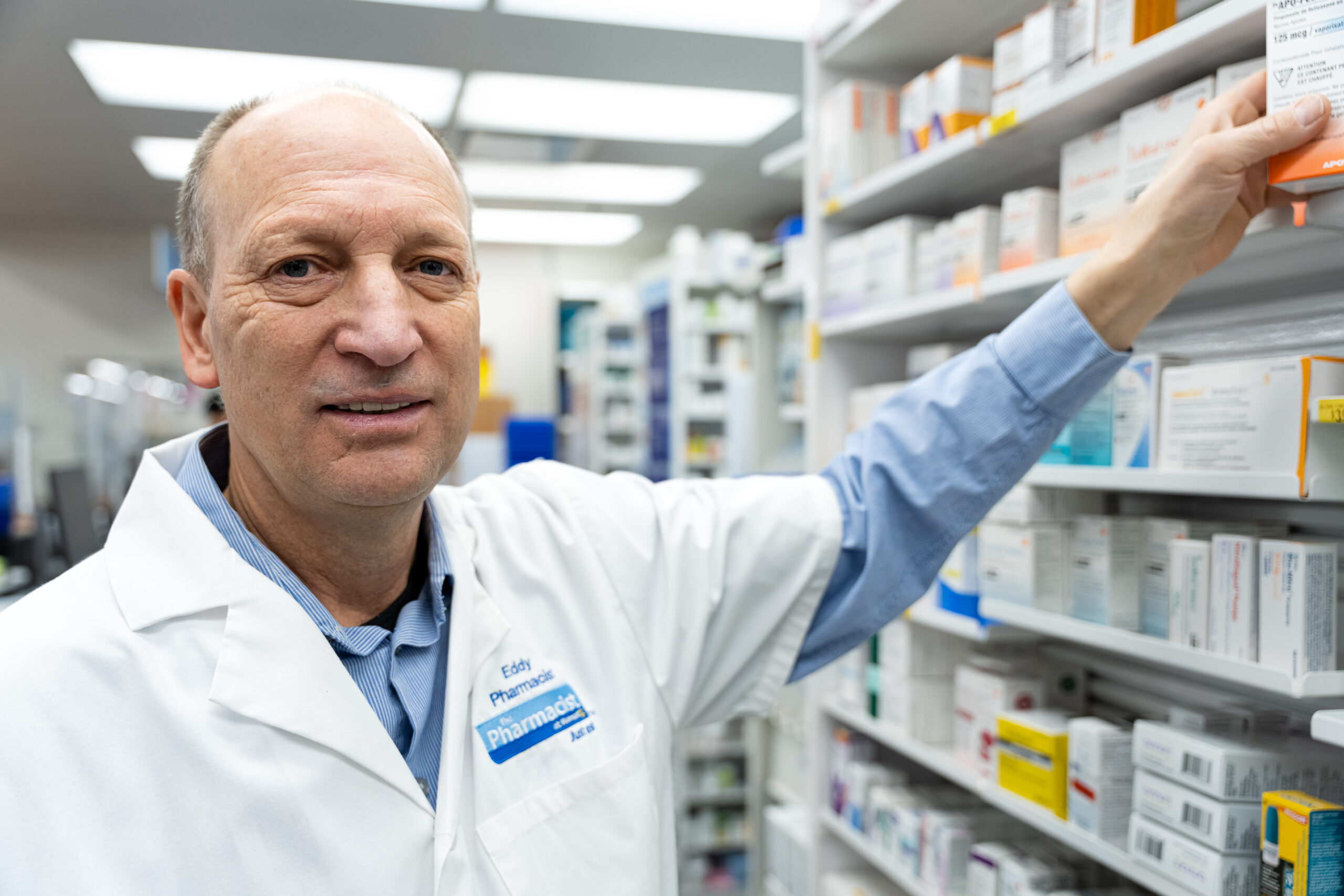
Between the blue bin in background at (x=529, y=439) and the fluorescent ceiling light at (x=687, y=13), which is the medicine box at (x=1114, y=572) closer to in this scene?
the blue bin in background at (x=529, y=439)

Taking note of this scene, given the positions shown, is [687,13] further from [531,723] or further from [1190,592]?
[531,723]

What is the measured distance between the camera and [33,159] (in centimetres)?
711

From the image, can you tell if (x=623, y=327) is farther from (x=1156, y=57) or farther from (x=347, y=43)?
(x=1156, y=57)

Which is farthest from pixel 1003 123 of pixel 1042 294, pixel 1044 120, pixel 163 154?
pixel 163 154

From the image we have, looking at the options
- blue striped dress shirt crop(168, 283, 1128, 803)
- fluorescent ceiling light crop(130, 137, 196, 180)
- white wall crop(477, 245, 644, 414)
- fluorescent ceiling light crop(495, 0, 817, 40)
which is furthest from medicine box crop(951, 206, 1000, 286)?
white wall crop(477, 245, 644, 414)

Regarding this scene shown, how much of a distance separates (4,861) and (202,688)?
0.24m

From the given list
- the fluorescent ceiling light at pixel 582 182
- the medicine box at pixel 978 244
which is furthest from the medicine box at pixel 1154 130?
the fluorescent ceiling light at pixel 582 182

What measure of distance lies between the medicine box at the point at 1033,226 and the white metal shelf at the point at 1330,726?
980mm

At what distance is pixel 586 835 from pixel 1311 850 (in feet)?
3.19

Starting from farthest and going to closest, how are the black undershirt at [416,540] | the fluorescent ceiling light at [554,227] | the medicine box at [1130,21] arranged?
the fluorescent ceiling light at [554,227] → the medicine box at [1130,21] → the black undershirt at [416,540]

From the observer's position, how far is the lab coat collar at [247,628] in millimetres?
1082

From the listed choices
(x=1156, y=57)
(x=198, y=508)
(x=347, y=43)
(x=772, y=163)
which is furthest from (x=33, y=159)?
(x=1156, y=57)

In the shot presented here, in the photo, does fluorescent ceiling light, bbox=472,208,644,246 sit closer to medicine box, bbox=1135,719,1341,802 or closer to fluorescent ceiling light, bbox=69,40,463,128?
fluorescent ceiling light, bbox=69,40,463,128

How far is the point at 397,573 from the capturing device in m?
1.32
